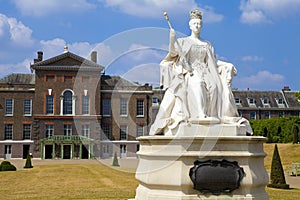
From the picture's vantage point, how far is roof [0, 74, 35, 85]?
2133 inches

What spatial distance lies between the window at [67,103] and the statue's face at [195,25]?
44.2 meters

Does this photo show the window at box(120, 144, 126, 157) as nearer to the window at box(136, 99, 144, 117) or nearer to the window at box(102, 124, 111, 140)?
the window at box(102, 124, 111, 140)

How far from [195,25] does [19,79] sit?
4880cm

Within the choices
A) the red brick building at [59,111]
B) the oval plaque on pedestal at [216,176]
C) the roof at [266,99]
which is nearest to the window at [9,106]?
the red brick building at [59,111]

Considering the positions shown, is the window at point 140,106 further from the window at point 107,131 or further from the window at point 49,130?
the window at point 49,130

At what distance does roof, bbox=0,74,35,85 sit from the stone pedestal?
157 feet

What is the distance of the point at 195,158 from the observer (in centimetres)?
866

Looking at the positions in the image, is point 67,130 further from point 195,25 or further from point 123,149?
point 195,25

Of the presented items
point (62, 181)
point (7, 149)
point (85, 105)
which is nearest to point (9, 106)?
point (7, 149)

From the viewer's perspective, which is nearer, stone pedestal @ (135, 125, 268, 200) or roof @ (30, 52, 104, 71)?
stone pedestal @ (135, 125, 268, 200)

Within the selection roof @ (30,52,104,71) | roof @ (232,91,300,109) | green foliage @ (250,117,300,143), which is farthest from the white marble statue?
roof @ (232,91,300,109)

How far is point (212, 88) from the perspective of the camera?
9656 mm

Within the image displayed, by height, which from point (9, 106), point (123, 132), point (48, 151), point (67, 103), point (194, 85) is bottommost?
point (48, 151)

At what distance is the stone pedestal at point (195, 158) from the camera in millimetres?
8625
